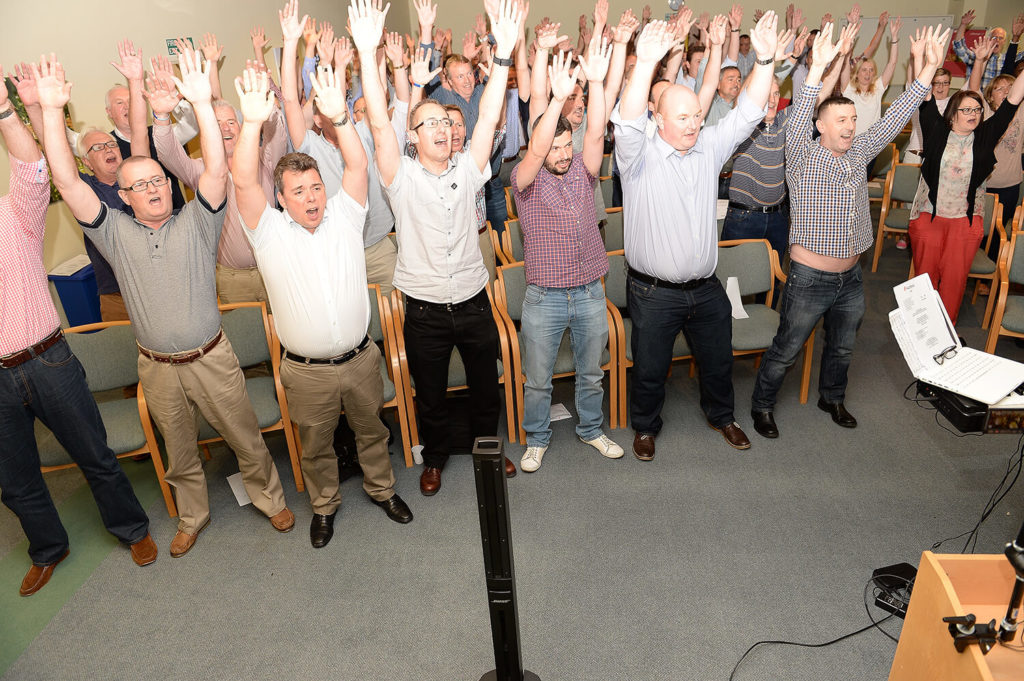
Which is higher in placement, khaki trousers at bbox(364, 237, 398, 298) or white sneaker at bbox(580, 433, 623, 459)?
khaki trousers at bbox(364, 237, 398, 298)

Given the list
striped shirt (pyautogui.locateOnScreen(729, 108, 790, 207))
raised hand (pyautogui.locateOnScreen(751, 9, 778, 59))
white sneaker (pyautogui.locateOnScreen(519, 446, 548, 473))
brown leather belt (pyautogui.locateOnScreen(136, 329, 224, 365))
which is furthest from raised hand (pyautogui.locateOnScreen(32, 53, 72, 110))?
striped shirt (pyautogui.locateOnScreen(729, 108, 790, 207))

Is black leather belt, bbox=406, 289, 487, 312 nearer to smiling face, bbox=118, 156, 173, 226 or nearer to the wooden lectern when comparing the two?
smiling face, bbox=118, 156, 173, 226

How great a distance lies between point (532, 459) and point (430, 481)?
1.87 ft

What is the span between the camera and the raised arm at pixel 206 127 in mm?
2693

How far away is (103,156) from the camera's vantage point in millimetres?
4008

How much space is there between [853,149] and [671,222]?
112cm

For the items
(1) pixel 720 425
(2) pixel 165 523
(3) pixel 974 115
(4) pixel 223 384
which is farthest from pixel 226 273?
(3) pixel 974 115

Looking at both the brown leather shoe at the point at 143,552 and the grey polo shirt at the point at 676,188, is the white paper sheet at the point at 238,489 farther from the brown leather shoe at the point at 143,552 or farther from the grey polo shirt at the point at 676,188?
the grey polo shirt at the point at 676,188

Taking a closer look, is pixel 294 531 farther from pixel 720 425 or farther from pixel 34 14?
pixel 34 14

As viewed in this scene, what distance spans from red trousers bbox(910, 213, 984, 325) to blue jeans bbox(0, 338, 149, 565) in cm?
498

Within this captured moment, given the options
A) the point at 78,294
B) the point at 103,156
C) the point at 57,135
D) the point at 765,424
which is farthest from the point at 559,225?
the point at 78,294

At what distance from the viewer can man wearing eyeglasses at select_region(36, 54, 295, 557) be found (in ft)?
9.12

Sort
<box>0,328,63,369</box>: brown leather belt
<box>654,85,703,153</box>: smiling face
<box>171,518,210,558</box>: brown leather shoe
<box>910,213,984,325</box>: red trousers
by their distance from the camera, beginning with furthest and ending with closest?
<box>910,213,984,325</box>: red trousers
<box>171,518,210,558</box>: brown leather shoe
<box>654,85,703,153</box>: smiling face
<box>0,328,63,369</box>: brown leather belt

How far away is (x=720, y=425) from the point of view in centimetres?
409
